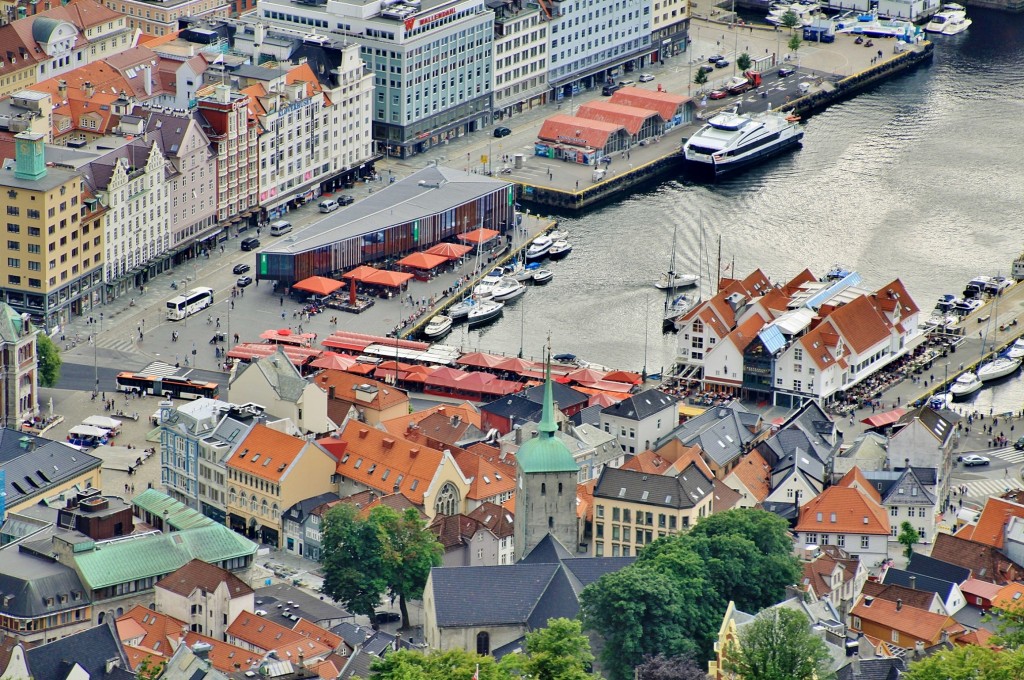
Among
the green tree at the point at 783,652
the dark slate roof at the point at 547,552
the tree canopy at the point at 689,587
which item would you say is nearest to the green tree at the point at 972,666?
the green tree at the point at 783,652

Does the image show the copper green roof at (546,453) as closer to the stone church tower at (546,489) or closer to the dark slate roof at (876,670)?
the stone church tower at (546,489)

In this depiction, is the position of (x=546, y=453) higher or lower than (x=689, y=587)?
higher

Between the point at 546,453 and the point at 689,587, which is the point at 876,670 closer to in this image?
the point at 689,587

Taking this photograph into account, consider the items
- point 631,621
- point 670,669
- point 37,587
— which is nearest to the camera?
point 670,669

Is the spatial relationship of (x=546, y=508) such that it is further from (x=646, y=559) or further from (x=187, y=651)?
(x=187, y=651)

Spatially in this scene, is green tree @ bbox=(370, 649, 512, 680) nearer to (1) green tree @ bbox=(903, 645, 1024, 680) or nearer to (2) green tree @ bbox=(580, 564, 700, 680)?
(2) green tree @ bbox=(580, 564, 700, 680)

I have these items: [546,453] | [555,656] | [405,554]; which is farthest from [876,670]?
[405,554]

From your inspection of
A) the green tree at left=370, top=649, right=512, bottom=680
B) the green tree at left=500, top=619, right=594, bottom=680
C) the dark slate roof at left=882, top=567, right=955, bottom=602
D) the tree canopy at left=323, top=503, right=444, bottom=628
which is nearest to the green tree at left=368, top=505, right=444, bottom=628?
the tree canopy at left=323, top=503, right=444, bottom=628
